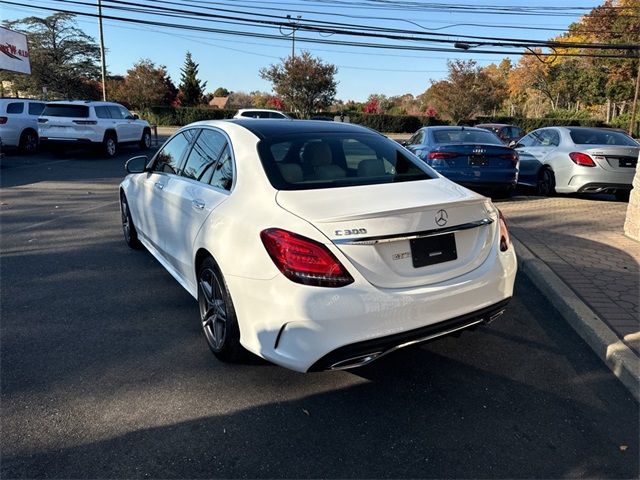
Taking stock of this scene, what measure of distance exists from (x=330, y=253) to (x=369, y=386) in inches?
42.1

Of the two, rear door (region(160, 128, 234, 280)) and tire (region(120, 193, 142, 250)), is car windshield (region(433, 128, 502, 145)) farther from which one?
rear door (region(160, 128, 234, 280))

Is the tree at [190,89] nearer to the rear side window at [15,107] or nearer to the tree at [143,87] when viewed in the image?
the tree at [143,87]

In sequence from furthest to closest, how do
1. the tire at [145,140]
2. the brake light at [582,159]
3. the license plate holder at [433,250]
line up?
the tire at [145,140]
the brake light at [582,159]
the license plate holder at [433,250]

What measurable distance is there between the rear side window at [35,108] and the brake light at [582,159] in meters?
16.6

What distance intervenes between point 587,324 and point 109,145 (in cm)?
1674

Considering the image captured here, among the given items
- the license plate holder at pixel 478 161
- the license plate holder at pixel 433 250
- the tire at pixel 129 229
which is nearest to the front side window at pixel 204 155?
the license plate holder at pixel 433 250

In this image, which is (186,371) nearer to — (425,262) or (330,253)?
(330,253)

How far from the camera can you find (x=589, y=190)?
9484 millimetres

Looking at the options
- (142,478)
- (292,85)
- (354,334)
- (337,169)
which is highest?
(292,85)

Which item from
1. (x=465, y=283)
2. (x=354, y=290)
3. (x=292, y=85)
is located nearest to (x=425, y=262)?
(x=465, y=283)

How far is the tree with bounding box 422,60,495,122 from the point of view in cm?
4366

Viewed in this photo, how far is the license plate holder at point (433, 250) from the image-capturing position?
2.87 meters

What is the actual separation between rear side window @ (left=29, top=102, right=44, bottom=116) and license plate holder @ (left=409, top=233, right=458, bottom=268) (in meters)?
18.1

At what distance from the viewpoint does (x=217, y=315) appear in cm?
342
